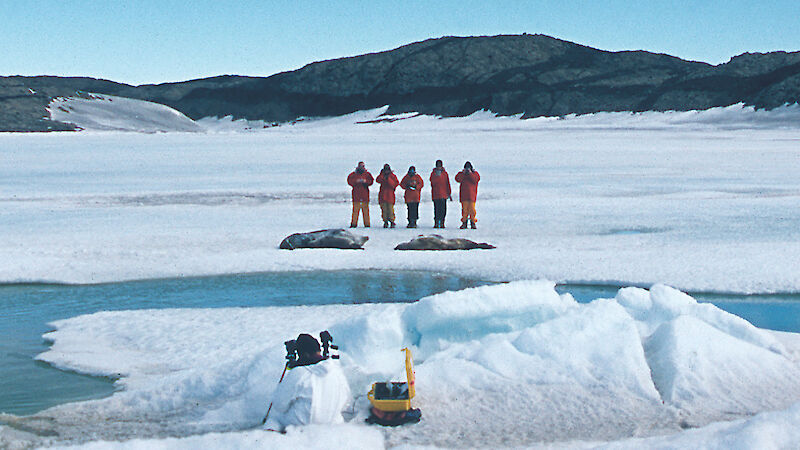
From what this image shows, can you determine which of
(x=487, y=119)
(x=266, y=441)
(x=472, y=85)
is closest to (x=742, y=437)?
(x=266, y=441)

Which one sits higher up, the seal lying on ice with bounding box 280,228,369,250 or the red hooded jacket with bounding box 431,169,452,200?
the red hooded jacket with bounding box 431,169,452,200

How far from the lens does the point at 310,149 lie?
38344 millimetres

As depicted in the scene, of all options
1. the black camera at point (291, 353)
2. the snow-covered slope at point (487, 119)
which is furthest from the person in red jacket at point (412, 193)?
the snow-covered slope at point (487, 119)

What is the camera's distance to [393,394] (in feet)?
17.7

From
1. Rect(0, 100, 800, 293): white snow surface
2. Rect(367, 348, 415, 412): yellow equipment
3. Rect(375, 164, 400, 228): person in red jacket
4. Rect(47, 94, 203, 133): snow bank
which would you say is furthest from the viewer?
Rect(47, 94, 203, 133): snow bank

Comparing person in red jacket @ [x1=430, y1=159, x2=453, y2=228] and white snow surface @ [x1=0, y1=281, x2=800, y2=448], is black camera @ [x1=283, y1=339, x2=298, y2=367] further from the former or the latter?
person in red jacket @ [x1=430, y1=159, x2=453, y2=228]

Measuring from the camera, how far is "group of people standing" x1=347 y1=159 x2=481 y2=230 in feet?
47.0

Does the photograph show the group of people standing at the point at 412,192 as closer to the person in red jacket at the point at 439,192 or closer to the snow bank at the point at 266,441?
the person in red jacket at the point at 439,192

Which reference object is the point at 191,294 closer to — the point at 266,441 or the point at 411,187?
the point at 266,441

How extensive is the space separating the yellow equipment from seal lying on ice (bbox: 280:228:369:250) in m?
6.91

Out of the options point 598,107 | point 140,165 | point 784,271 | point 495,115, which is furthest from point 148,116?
point 784,271

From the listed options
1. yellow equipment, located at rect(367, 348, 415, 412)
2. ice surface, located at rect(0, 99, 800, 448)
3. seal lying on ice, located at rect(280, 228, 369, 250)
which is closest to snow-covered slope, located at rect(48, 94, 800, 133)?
ice surface, located at rect(0, 99, 800, 448)

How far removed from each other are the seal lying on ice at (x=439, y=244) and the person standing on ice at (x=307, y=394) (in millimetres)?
6791

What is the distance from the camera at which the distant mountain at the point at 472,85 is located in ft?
245
